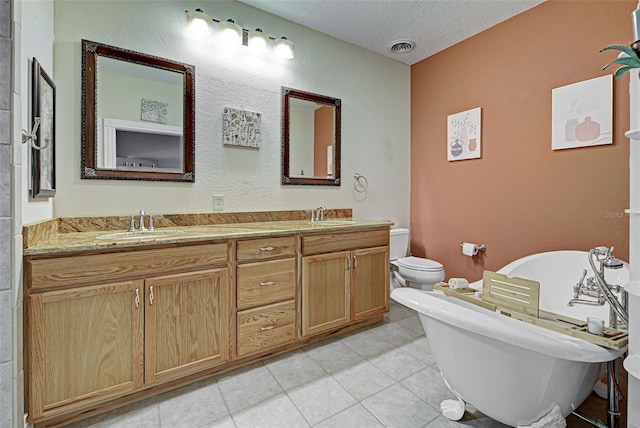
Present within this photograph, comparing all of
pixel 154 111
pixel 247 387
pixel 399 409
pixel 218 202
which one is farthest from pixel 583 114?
pixel 154 111

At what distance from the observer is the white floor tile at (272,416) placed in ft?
4.69

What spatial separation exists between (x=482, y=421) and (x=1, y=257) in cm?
205

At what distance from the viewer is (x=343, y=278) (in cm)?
226

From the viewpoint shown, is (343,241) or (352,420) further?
(343,241)

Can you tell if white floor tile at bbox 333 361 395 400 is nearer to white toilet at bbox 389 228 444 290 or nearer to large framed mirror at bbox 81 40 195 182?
white toilet at bbox 389 228 444 290

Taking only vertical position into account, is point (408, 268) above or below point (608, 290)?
below

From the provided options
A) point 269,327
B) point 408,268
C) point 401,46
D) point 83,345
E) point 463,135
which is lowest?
point 269,327

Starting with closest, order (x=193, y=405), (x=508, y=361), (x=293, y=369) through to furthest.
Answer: (x=508, y=361) → (x=193, y=405) → (x=293, y=369)

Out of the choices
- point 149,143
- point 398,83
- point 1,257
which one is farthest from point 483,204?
point 1,257

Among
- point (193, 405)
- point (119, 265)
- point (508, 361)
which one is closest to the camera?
point (508, 361)

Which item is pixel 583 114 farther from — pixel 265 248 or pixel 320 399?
pixel 320 399

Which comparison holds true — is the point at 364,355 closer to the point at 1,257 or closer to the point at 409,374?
the point at 409,374

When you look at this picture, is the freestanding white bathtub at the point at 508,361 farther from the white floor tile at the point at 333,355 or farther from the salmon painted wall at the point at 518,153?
the salmon painted wall at the point at 518,153

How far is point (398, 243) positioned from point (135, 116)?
248cm
